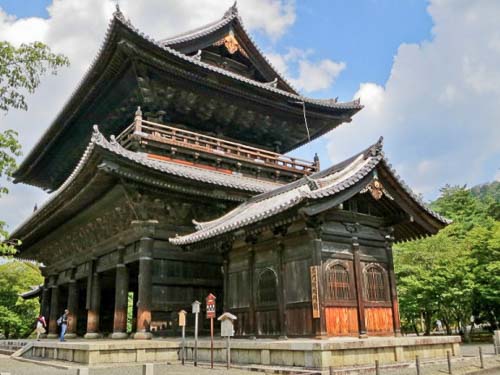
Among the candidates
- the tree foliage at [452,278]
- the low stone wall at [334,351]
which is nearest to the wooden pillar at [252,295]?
the low stone wall at [334,351]

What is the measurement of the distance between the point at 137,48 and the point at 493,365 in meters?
16.3

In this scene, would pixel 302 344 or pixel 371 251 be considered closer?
pixel 302 344

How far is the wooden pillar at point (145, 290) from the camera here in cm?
1636

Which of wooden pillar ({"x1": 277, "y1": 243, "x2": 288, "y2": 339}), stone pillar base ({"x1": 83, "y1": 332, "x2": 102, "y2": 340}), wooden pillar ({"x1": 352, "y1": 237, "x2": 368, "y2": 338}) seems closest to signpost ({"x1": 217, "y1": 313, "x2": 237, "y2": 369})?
wooden pillar ({"x1": 277, "y1": 243, "x2": 288, "y2": 339})

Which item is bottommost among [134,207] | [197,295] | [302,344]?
[302,344]

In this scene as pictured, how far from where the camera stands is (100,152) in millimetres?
15273

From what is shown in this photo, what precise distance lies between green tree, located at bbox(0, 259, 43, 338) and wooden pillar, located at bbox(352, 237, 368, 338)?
3593 cm

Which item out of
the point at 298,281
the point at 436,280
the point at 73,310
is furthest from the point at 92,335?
the point at 436,280

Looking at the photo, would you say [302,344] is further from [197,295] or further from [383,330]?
[197,295]

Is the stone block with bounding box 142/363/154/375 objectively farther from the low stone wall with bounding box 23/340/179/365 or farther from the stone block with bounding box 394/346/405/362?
the low stone wall with bounding box 23/340/179/365

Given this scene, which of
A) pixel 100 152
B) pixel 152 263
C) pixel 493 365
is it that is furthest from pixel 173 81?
pixel 493 365

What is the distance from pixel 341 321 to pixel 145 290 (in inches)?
299

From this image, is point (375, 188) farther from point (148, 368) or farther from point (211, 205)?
point (148, 368)

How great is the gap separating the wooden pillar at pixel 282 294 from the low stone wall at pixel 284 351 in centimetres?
68
